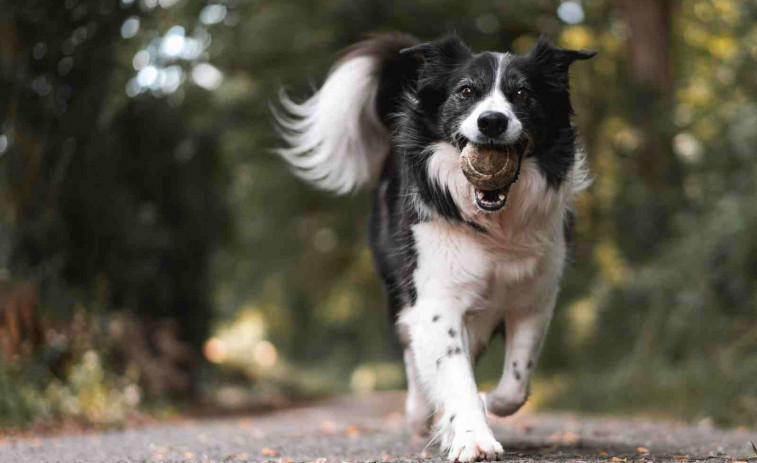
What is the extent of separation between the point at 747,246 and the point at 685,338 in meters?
1.40

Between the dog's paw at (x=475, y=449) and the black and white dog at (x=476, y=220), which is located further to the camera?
the black and white dog at (x=476, y=220)

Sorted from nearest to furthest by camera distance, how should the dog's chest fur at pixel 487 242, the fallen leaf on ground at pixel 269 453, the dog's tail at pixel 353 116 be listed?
the dog's chest fur at pixel 487 242, the fallen leaf on ground at pixel 269 453, the dog's tail at pixel 353 116

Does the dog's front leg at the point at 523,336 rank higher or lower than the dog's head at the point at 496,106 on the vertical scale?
lower

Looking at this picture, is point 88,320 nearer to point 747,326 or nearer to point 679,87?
point 747,326

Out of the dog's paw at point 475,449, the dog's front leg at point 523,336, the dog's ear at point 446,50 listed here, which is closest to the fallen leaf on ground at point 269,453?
the dog's front leg at point 523,336

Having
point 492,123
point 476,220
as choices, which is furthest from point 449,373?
point 492,123

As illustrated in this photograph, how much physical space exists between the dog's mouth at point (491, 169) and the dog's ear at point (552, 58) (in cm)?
42

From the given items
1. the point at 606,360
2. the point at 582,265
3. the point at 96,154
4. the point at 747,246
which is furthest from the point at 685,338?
the point at 96,154

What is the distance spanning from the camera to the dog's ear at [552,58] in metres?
4.47

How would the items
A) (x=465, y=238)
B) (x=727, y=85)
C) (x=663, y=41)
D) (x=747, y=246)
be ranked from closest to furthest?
(x=465, y=238) → (x=747, y=246) → (x=727, y=85) → (x=663, y=41)

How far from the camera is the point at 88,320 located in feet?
28.3

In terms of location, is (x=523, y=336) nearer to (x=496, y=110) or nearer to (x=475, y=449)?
(x=475, y=449)

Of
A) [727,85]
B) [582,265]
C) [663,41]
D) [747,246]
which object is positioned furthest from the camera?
[582,265]

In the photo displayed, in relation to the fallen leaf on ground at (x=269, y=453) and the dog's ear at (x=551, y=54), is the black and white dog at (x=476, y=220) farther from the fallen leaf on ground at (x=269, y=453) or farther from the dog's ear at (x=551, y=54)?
the fallen leaf on ground at (x=269, y=453)
